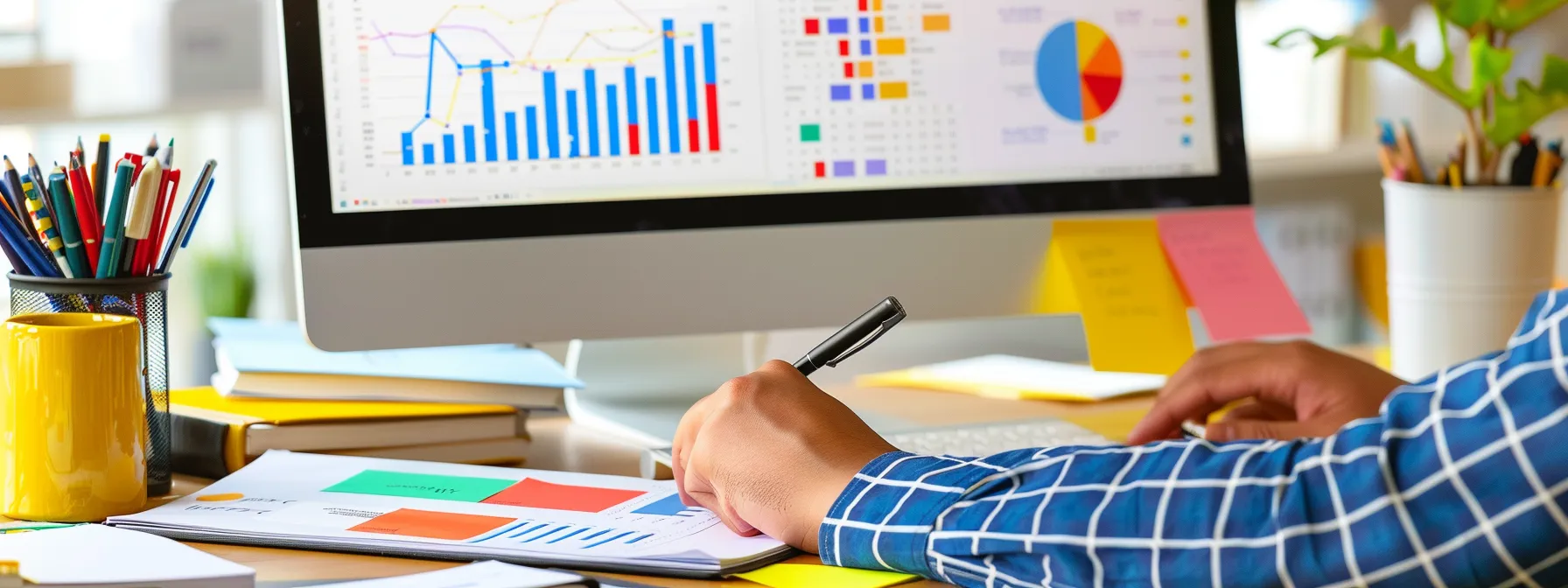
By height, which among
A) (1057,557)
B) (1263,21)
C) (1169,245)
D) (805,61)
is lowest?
(1057,557)

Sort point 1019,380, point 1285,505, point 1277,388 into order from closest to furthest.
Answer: point 1285,505 < point 1277,388 < point 1019,380

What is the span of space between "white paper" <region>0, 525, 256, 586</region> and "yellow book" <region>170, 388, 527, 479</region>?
0.20 m

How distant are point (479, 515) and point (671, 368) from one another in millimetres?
409

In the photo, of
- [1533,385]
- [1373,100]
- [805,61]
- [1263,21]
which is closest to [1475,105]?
[805,61]

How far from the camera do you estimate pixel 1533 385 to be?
0.47 meters

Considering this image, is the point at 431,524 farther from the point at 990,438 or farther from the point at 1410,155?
the point at 1410,155

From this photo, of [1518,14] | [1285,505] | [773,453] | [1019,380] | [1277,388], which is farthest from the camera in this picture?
[1019,380]

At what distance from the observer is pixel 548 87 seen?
2.75 ft

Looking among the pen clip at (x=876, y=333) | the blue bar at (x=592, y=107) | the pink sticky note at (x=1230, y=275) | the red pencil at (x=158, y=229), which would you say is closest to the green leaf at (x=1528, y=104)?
the pink sticky note at (x=1230, y=275)

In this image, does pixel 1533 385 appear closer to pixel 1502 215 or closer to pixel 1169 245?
pixel 1169 245

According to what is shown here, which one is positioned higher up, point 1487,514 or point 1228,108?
point 1228,108

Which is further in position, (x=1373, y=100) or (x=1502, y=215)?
(x=1373, y=100)

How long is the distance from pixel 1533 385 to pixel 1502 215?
2.07ft

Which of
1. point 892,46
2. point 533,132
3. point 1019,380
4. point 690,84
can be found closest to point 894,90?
point 892,46
